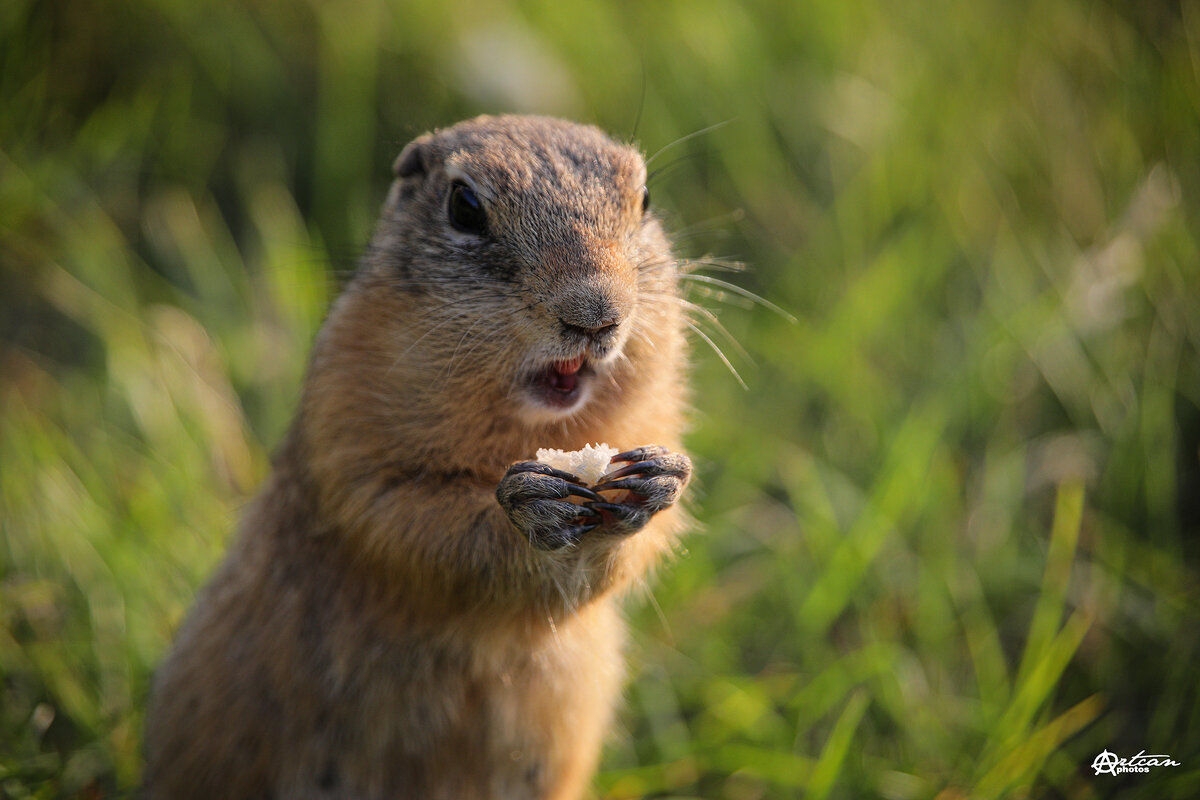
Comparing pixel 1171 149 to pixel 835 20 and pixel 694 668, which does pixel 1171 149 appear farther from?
pixel 694 668

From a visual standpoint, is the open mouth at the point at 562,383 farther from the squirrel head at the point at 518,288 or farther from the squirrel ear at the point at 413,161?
the squirrel ear at the point at 413,161

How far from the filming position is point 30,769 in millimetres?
3223

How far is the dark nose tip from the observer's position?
2.35m

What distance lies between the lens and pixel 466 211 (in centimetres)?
271

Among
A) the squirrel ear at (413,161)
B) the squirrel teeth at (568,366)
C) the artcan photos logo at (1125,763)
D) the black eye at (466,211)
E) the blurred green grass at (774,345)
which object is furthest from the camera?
the blurred green grass at (774,345)

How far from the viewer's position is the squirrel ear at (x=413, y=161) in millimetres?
3021

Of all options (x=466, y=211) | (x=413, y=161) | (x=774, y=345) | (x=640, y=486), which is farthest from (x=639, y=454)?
(x=774, y=345)

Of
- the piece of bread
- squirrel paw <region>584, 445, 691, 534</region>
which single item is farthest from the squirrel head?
squirrel paw <region>584, 445, 691, 534</region>

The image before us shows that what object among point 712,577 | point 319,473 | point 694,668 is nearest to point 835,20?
point 712,577

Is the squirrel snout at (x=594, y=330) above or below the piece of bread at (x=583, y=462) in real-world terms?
above

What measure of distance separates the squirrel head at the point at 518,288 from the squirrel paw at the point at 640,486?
24cm

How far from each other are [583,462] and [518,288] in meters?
0.45

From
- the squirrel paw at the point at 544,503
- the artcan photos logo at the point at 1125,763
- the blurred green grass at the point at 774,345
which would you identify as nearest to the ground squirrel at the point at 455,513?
the squirrel paw at the point at 544,503

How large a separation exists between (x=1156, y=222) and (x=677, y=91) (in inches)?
98.2
